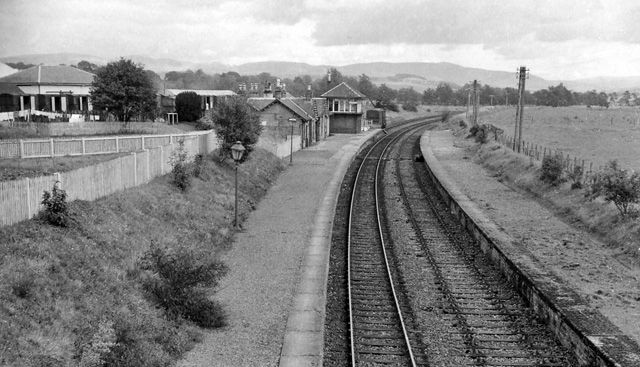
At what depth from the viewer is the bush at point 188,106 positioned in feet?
182

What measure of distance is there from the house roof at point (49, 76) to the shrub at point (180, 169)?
31608mm

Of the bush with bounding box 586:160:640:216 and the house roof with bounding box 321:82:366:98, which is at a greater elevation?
the house roof with bounding box 321:82:366:98

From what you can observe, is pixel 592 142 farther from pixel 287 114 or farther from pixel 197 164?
pixel 197 164

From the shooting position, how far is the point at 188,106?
2199 inches

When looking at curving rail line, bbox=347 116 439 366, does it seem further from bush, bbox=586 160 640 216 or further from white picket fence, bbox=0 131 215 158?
white picket fence, bbox=0 131 215 158

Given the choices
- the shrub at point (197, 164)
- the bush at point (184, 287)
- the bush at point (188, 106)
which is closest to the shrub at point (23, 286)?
the bush at point (184, 287)

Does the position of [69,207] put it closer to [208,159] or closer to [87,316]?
[87,316]

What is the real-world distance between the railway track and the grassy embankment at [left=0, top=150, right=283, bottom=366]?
397 cm

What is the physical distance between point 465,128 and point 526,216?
2354 inches

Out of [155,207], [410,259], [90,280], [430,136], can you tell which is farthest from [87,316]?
[430,136]

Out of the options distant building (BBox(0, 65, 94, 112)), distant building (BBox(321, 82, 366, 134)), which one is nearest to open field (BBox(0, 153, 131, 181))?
distant building (BBox(0, 65, 94, 112))

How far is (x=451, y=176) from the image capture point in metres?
43.0

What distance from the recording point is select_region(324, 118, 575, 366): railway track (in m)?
14.1

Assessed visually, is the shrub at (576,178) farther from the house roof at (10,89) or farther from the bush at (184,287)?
the house roof at (10,89)
